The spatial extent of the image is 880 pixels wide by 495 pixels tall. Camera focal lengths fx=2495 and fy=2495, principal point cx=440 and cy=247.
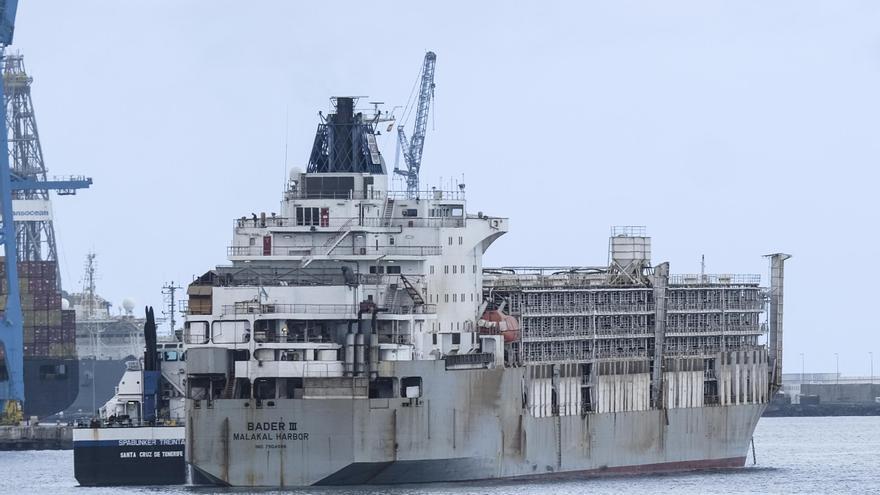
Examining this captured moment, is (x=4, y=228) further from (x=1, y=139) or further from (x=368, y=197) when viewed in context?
(x=368, y=197)

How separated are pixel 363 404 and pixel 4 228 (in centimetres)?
5465

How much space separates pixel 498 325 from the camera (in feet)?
275

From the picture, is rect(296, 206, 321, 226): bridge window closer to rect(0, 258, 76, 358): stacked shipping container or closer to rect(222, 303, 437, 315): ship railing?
rect(222, 303, 437, 315): ship railing

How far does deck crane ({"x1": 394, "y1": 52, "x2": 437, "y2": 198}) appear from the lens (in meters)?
132

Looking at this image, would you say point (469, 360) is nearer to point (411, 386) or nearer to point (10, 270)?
point (411, 386)

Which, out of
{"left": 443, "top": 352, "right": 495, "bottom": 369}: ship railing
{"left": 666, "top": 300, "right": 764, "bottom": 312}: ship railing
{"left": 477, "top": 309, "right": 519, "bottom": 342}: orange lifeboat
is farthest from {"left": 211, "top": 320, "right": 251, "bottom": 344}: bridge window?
{"left": 666, "top": 300, "right": 764, "bottom": 312}: ship railing

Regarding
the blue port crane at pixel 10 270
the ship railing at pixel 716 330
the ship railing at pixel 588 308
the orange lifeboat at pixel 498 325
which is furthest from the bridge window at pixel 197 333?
the blue port crane at pixel 10 270

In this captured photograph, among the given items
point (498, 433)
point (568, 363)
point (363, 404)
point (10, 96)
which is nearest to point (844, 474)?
point (568, 363)

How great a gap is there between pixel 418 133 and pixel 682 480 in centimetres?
4964

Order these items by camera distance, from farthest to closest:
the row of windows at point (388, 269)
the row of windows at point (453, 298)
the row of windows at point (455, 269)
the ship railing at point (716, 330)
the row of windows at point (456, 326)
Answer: the ship railing at point (716, 330), the row of windows at point (455, 269), the row of windows at point (453, 298), the row of windows at point (388, 269), the row of windows at point (456, 326)

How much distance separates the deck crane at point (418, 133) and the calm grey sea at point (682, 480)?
24.4 metres

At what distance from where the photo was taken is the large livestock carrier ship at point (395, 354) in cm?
7631

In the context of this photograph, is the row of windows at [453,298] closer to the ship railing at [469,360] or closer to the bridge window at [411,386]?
the ship railing at [469,360]

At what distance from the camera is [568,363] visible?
90.8 metres
